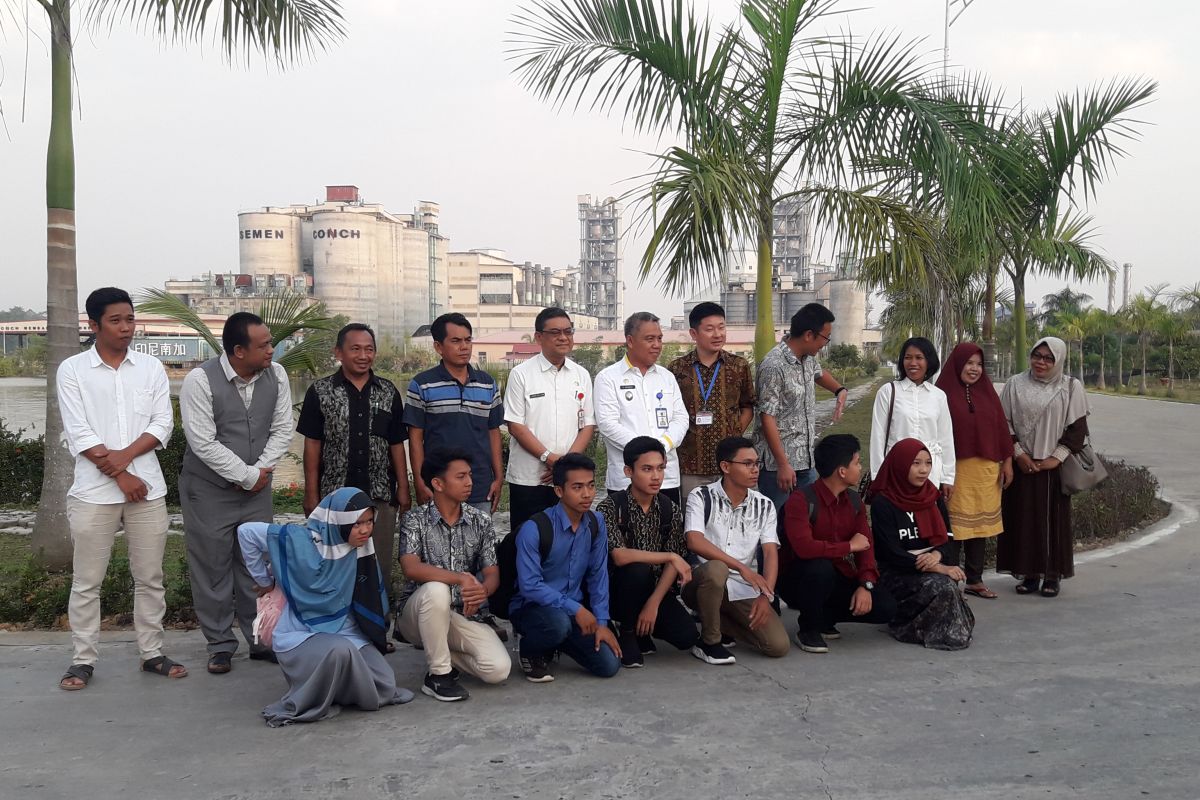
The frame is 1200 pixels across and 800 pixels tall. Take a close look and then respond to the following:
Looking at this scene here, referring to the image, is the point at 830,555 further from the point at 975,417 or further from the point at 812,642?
the point at 975,417

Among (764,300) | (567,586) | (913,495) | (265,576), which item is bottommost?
(567,586)

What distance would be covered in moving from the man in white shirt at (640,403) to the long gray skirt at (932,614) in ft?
4.27

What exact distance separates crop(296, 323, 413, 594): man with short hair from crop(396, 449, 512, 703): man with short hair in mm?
619

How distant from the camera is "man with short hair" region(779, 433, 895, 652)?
15.5 ft

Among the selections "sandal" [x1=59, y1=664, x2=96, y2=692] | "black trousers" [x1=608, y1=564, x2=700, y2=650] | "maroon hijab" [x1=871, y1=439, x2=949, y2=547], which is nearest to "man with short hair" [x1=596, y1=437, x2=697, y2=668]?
"black trousers" [x1=608, y1=564, x2=700, y2=650]

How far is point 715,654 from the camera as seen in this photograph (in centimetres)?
456

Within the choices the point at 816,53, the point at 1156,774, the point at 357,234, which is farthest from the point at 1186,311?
the point at 357,234

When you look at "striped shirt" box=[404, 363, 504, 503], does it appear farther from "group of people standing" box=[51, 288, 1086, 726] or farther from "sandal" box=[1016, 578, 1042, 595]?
"sandal" box=[1016, 578, 1042, 595]

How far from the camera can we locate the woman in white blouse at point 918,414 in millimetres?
5469

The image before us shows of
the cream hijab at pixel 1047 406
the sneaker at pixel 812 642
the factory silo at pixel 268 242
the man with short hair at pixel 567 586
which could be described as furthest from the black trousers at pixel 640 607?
the factory silo at pixel 268 242

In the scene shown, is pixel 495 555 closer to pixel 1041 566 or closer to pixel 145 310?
pixel 1041 566

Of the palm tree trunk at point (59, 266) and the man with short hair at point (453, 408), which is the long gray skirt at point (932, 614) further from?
the palm tree trunk at point (59, 266)

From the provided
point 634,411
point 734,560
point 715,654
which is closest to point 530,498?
point 634,411

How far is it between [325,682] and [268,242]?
95.6m
